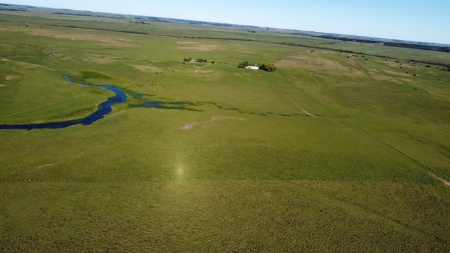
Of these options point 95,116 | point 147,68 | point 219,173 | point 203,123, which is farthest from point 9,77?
point 219,173

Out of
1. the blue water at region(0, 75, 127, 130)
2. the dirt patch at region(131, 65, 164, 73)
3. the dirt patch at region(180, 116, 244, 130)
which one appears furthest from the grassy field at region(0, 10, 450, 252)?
the dirt patch at region(131, 65, 164, 73)

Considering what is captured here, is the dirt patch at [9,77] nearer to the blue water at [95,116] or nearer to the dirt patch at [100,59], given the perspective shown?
the blue water at [95,116]

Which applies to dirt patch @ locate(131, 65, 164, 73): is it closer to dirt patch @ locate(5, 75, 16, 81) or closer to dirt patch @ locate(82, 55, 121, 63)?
dirt patch @ locate(82, 55, 121, 63)

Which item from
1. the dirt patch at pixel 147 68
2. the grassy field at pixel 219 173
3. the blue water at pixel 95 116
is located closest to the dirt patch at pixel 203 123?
the grassy field at pixel 219 173

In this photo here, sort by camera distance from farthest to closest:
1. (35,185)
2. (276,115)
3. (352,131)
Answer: (276,115), (352,131), (35,185)

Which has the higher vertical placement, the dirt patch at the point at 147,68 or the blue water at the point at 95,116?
the dirt patch at the point at 147,68

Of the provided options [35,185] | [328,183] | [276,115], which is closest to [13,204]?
[35,185]

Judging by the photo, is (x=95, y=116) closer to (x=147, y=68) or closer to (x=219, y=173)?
(x=219, y=173)

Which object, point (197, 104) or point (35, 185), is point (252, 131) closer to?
point (197, 104)
